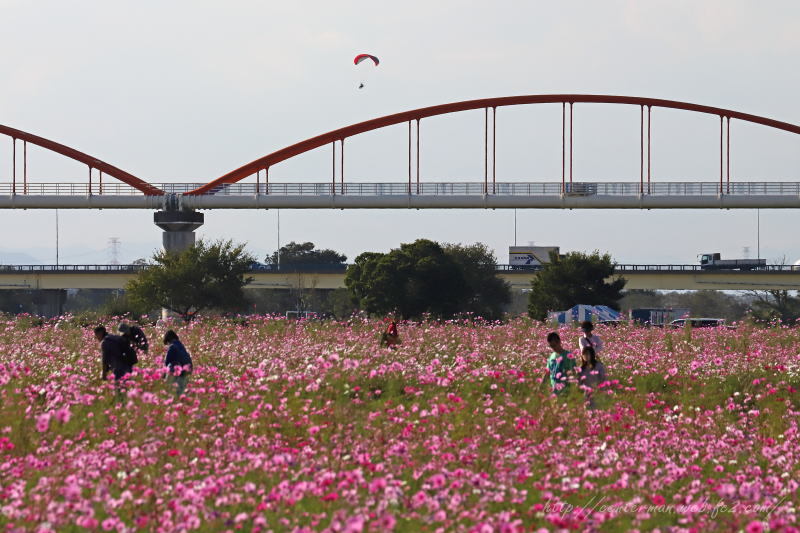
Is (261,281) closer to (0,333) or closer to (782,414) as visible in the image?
(0,333)

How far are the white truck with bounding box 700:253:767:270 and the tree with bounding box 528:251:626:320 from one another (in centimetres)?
2309

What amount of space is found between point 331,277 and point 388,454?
3650 inches

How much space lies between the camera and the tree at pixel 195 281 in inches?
2146

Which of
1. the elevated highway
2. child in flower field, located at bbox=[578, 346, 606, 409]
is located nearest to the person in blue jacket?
child in flower field, located at bbox=[578, 346, 606, 409]

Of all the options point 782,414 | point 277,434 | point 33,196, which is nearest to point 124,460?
point 277,434

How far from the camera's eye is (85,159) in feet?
243

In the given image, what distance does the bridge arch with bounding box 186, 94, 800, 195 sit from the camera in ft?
233

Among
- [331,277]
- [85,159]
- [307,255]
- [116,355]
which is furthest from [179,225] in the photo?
[307,255]

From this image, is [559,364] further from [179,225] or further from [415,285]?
[415,285]

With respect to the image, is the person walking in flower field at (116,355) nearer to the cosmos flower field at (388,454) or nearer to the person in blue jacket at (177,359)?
the cosmos flower field at (388,454)

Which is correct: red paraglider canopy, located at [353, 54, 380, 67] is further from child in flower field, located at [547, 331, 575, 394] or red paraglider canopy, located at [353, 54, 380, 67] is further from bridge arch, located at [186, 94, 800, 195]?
child in flower field, located at [547, 331, 575, 394]

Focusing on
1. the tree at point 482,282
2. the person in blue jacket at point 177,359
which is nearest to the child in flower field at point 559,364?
the person in blue jacket at point 177,359

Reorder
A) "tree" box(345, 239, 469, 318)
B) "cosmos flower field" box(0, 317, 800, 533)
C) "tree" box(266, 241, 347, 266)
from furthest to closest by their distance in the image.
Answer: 1. "tree" box(266, 241, 347, 266)
2. "tree" box(345, 239, 469, 318)
3. "cosmos flower field" box(0, 317, 800, 533)

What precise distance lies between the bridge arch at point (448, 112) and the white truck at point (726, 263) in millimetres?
22124
